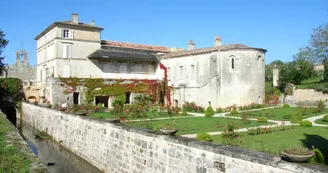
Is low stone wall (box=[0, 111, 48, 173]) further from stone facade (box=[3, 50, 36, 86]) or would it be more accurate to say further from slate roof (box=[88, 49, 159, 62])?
stone facade (box=[3, 50, 36, 86])

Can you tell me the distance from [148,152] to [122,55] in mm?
28043

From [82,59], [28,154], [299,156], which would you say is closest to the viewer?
[299,156]

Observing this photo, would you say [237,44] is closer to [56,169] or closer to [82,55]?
[82,55]

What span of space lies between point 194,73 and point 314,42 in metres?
19.1

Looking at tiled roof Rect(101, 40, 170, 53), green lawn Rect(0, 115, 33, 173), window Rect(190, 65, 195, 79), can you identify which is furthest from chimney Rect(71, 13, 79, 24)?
green lawn Rect(0, 115, 33, 173)

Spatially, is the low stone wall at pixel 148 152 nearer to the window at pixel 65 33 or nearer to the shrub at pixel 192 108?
the shrub at pixel 192 108

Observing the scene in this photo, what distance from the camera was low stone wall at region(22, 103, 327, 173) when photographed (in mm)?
5961

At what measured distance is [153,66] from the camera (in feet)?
130

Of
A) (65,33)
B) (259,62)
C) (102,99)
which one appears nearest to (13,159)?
(102,99)

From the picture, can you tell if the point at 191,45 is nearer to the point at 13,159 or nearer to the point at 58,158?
the point at 58,158

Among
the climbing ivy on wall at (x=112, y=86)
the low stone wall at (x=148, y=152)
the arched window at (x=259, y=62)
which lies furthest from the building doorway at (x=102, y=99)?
the arched window at (x=259, y=62)

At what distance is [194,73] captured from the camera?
34.8m

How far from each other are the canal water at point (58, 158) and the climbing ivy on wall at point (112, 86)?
12.0m

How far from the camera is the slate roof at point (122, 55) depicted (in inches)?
1367
